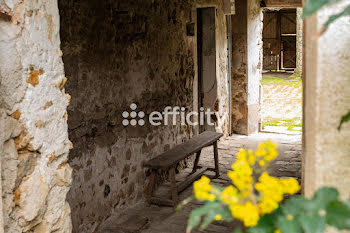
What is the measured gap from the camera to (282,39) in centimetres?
2206

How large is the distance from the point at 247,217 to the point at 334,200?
0.21 m

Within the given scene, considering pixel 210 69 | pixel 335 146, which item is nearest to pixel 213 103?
pixel 210 69

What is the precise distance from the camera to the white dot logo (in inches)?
202

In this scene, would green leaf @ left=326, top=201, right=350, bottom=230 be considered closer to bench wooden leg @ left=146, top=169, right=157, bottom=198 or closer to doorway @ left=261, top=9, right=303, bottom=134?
bench wooden leg @ left=146, top=169, right=157, bottom=198

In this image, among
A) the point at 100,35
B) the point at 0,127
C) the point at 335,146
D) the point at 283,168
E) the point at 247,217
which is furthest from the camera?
the point at 283,168

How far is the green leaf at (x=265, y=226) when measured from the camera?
1.07 m

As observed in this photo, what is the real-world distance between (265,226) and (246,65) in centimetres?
758

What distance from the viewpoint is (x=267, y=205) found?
1073 mm

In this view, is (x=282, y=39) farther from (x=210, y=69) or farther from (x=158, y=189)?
(x=158, y=189)

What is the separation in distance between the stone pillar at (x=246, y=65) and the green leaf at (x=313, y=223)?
7.58m

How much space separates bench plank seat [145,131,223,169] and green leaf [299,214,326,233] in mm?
3946

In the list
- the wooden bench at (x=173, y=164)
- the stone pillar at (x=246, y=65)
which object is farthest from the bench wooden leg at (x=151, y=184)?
the stone pillar at (x=246, y=65)

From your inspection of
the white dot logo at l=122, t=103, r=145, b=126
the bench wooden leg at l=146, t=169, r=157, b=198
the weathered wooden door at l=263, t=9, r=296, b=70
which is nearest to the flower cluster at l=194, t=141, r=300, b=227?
the white dot logo at l=122, t=103, r=145, b=126
